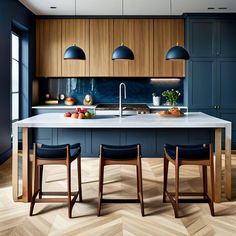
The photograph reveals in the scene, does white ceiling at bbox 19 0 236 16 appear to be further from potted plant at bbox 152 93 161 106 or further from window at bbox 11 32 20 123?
potted plant at bbox 152 93 161 106

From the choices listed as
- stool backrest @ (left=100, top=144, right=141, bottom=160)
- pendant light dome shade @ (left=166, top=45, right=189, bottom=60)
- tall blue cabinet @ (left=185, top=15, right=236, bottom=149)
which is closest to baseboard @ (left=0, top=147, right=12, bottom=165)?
stool backrest @ (left=100, top=144, right=141, bottom=160)

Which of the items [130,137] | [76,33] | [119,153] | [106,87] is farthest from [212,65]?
[119,153]

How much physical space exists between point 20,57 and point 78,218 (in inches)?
169

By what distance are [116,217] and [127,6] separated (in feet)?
14.1

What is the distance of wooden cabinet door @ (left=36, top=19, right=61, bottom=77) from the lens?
6.96 metres

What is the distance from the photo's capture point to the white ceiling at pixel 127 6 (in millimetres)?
5996

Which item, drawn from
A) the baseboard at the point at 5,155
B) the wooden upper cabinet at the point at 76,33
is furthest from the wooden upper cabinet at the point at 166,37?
the baseboard at the point at 5,155

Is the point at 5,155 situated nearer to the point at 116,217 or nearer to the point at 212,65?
→ the point at 116,217

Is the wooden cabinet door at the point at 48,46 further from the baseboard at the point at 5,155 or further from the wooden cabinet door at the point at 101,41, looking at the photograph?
the baseboard at the point at 5,155

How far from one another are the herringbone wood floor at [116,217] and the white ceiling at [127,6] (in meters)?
3.29

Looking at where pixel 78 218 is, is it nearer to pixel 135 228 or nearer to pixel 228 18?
pixel 135 228

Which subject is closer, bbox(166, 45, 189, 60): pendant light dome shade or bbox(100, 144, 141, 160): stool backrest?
bbox(100, 144, 141, 160): stool backrest

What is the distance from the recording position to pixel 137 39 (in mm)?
6949

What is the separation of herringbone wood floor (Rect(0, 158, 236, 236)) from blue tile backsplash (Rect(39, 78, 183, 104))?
3226 mm
